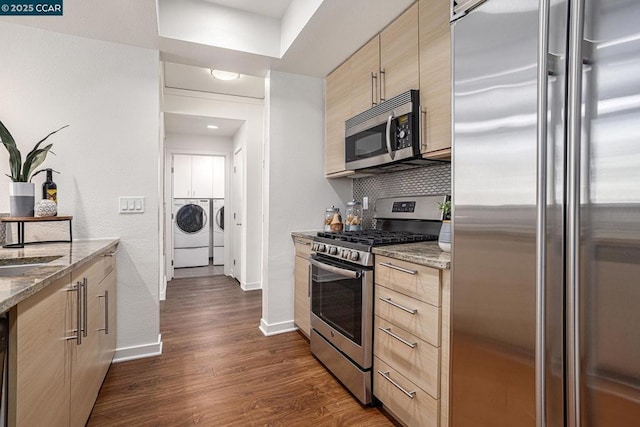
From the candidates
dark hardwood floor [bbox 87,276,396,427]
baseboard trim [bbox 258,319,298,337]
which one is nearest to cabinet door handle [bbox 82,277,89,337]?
dark hardwood floor [bbox 87,276,396,427]

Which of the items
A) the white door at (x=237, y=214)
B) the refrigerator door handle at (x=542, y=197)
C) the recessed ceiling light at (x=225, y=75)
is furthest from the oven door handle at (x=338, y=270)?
the white door at (x=237, y=214)

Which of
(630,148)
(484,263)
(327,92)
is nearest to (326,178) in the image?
(327,92)

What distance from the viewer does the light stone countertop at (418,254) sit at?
138cm

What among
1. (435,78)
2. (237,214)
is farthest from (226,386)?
Answer: (237,214)

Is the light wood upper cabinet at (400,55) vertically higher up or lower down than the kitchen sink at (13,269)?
higher up

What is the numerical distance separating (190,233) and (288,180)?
381 cm

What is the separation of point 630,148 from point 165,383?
8.15 feet

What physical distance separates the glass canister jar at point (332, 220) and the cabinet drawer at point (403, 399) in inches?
49.1

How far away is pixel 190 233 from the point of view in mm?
6066

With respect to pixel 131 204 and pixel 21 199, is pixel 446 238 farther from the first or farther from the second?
pixel 21 199

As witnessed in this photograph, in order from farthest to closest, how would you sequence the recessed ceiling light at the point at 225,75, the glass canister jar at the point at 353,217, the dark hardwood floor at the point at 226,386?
the recessed ceiling light at the point at 225,75 → the glass canister jar at the point at 353,217 → the dark hardwood floor at the point at 226,386

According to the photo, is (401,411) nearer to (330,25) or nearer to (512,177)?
(512,177)

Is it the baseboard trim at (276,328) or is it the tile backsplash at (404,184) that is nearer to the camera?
the tile backsplash at (404,184)

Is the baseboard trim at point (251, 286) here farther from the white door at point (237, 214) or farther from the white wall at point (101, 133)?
the white wall at point (101, 133)
